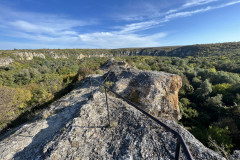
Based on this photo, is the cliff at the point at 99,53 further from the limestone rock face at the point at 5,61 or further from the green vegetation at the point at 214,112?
the green vegetation at the point at 214,112

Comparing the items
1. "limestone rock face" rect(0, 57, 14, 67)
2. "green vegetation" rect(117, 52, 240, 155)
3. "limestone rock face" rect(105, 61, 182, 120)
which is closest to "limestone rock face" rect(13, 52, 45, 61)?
"limestone rock face" rect(0, 57, 14, 67)

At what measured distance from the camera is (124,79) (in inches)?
430

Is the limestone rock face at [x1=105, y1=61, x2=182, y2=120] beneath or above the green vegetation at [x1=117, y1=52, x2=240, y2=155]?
above

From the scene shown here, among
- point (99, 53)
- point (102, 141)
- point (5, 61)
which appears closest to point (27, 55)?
point (5, 61)

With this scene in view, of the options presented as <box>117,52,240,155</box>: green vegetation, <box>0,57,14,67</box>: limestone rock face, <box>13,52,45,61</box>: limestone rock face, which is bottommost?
<box>117,52,240,155</box>: green vegetation

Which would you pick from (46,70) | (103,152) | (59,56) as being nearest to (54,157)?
(103,152)

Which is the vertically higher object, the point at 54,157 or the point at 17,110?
the point at 54,157

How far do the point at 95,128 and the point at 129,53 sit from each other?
91.0 meters

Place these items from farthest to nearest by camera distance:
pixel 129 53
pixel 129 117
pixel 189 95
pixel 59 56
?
1. pixel 129 53
2. pixel 59 56
3. pixel 189 95
4. pixel 129 117

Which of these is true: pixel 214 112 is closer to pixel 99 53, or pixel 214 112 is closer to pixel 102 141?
pixel 102 141

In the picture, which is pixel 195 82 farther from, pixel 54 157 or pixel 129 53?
pixel 129 53

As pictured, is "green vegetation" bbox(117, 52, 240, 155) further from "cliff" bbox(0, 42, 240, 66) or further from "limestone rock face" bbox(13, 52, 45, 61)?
"limestone rock face" bbox(13, 52, 45, 61)

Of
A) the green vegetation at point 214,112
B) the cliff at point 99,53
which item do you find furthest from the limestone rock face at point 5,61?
the green vegetation at point 214,112

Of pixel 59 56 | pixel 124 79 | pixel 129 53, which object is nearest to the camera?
pixel 124 79
